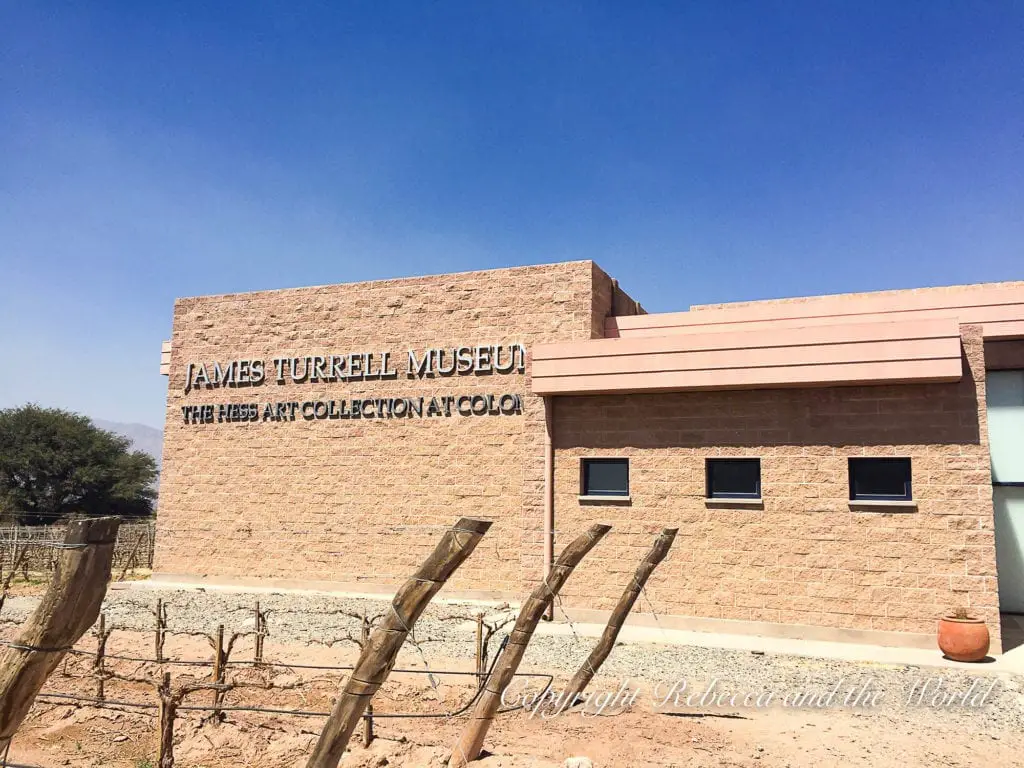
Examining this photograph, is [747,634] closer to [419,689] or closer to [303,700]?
[419,689]

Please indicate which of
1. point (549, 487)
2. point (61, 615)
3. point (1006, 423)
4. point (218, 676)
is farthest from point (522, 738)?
point (1006, 423)

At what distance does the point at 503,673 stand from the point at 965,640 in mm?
7827

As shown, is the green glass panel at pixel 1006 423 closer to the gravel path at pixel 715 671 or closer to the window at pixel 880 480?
the window at pixel 880 480

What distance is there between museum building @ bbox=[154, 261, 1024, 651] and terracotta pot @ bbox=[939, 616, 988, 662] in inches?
27.6

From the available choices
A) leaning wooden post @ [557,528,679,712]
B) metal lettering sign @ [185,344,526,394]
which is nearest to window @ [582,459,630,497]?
metal lettering sign @ [185,344,526,394]

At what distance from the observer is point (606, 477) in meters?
15.1

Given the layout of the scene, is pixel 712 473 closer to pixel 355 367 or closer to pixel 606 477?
pixel 606 477

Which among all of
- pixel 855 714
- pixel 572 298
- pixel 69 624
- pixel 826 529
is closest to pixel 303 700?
pixel 69 624

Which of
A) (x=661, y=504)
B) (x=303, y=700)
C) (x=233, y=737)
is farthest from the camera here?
(x=661, y=504)

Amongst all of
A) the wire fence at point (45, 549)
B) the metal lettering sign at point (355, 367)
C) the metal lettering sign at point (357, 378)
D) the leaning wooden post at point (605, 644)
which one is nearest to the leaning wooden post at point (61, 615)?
the leaning wooden post at point (605, 644)

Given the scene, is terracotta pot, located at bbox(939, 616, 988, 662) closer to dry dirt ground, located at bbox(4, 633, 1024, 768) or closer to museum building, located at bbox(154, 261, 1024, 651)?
museum building, located at bbox(154, 261, 1024, 651)

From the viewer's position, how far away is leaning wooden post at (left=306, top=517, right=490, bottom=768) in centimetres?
514

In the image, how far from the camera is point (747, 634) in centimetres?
1349

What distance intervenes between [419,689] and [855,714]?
519 cm
